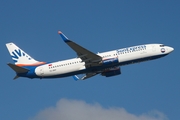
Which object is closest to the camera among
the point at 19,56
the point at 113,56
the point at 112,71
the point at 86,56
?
the point at 86,56

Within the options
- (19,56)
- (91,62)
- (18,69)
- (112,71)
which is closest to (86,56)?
(91,62)

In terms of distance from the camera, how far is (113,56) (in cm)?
9562

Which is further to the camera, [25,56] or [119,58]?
[25,56]

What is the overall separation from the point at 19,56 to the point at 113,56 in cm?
2351

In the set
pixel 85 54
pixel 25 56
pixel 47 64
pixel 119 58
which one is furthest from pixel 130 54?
pixel 25 56

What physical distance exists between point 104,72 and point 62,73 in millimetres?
11592

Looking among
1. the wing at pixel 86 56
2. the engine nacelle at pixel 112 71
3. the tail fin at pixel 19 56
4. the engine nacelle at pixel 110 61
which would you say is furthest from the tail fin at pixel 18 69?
the engine nacelle at pixel 112 71

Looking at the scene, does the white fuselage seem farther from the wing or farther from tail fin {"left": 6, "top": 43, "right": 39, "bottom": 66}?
tail fin {"left": 6, "top": 43, "right": 39, "bottom": 66}

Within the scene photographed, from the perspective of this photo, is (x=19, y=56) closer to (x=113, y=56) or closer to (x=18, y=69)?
(x=18, y=69)

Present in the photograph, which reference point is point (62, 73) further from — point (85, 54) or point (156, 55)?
point (156, 55)

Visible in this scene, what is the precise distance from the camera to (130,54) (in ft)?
313

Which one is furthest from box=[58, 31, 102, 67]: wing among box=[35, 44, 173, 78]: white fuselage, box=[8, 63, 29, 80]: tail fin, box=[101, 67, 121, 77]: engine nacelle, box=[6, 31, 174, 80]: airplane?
box=[8, 63, 29, 80]: tail fin

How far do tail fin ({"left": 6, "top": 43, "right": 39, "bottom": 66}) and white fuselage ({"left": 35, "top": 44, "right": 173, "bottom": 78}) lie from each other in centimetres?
530

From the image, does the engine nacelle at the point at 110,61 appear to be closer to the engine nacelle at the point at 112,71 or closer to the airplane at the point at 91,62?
the airplane at the point at 91,62
